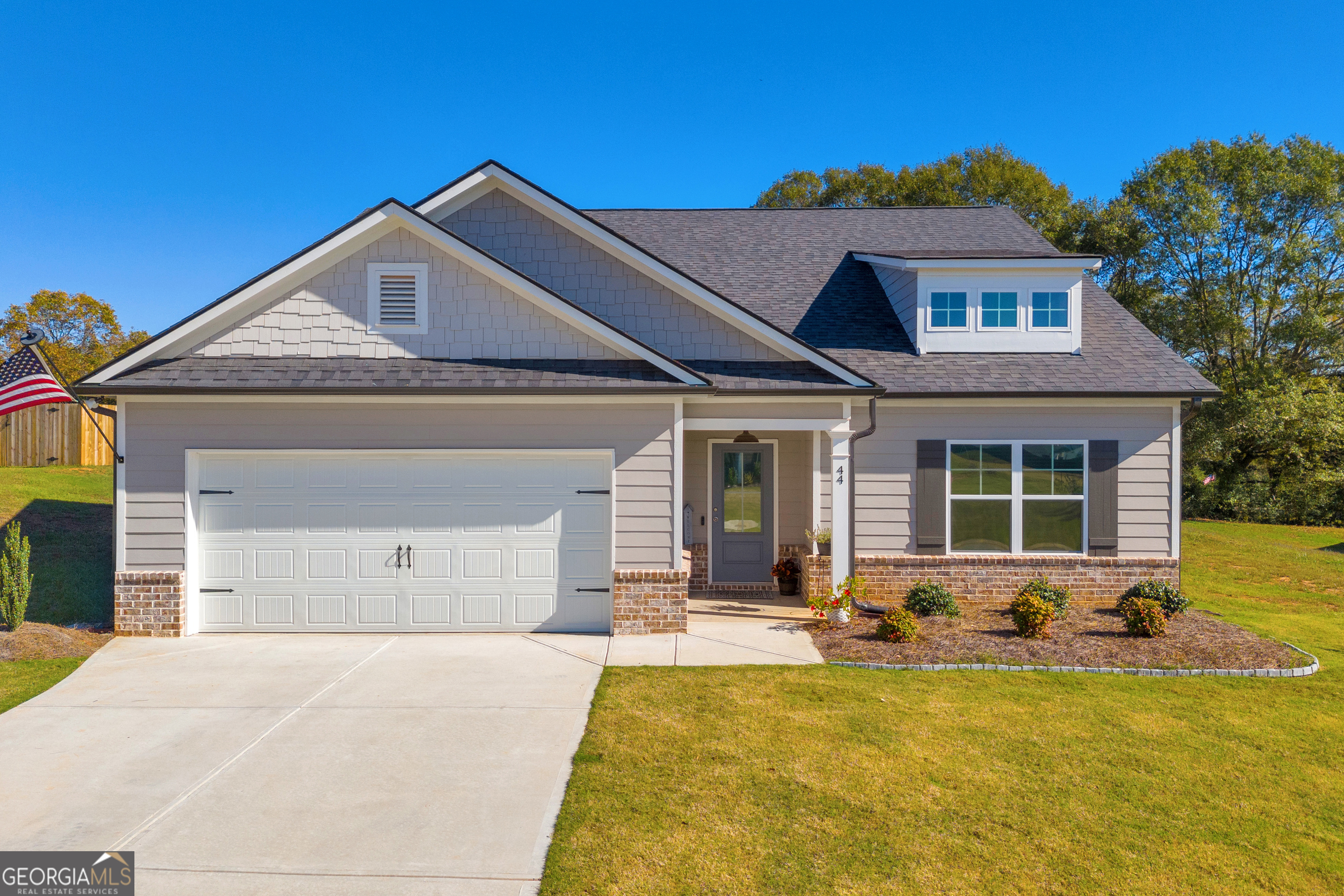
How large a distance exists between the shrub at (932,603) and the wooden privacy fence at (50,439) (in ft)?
58.9

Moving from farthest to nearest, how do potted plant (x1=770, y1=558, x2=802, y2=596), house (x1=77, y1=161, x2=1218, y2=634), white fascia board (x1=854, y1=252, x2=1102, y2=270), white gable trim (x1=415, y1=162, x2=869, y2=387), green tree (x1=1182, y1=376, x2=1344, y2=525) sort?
green tree (x1=1182, y1=376, x2=1344, y2=525) < potted plant (x1=770, y1=558, x2=802, y2=596) < white fascia board (x1=854, y1=252, x2=1102, y2=270) < white gable trim (x1=415, y1=162, x2=869, y2=387) < house (x1=77, y1=161, x2=1218, y2=634)

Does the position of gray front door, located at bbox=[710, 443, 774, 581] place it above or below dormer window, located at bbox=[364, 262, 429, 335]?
below

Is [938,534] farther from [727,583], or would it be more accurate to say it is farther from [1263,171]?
[1263,171]

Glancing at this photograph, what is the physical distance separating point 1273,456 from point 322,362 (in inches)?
1137

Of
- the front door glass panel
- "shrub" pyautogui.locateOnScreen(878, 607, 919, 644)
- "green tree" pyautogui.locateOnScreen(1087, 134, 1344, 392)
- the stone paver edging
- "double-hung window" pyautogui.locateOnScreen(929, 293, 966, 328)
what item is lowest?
the stone paver edging

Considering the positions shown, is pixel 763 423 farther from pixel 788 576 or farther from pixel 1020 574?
pixel 1020 574

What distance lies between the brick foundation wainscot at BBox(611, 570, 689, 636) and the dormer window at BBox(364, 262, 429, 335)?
4.17 meters

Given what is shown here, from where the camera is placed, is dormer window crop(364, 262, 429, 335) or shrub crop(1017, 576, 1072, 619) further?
shrub crop(1017, 576, 1072, 619)

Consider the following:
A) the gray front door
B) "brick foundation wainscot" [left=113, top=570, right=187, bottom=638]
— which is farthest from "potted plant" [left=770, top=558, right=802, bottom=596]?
"brick foundation wainscot" [left=113, top=570, right=187, bottom=638]

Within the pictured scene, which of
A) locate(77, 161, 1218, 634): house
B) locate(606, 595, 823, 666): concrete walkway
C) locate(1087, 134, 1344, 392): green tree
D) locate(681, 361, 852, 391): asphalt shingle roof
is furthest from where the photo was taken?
locate(1087, 134, 1344, 392): green tree

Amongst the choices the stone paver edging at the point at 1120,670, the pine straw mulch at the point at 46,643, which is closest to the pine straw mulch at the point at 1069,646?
the stone paver edging at the point at 1120,670

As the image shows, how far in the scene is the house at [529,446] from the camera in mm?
9453

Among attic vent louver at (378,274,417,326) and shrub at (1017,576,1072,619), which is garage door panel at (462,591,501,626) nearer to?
attic vent louver at (378,274,417,326)

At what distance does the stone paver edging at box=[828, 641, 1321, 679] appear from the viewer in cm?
814
